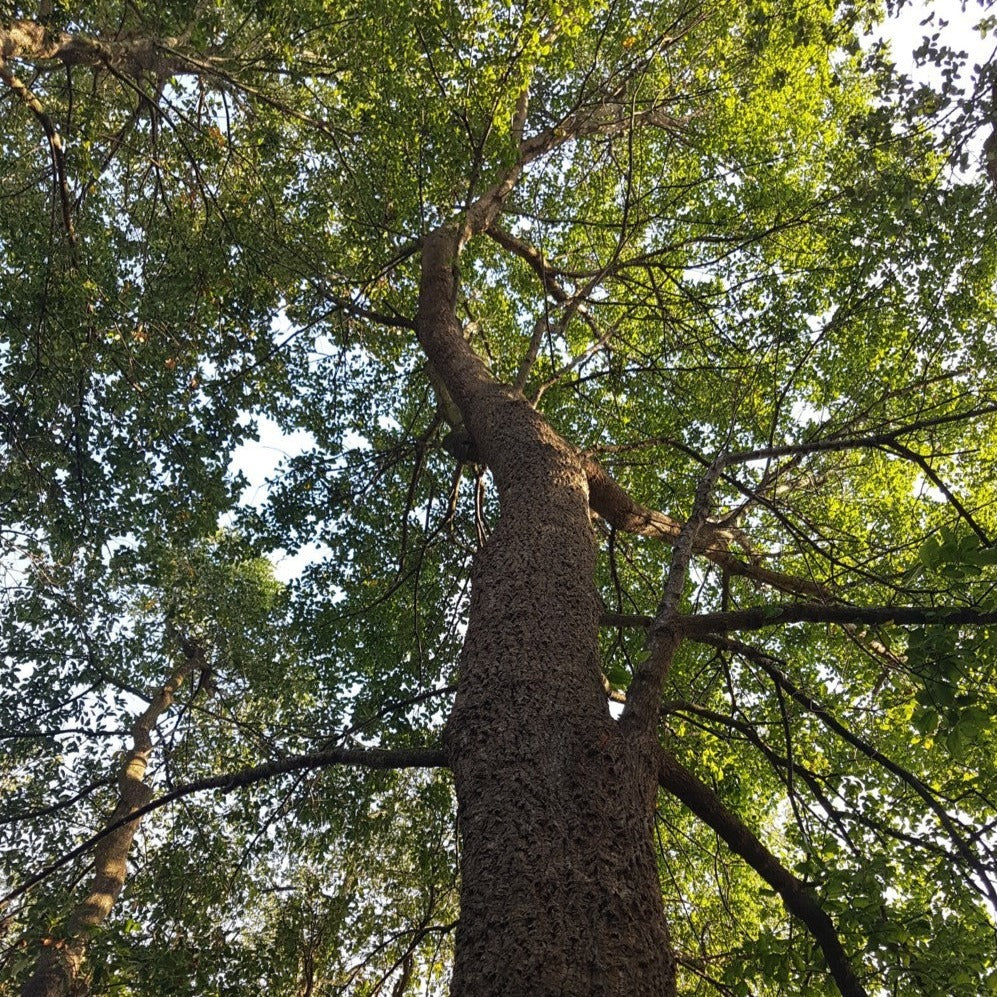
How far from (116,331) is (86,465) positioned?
4.35ft

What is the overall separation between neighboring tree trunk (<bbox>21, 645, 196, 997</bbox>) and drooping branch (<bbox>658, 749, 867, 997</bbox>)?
3289 mm

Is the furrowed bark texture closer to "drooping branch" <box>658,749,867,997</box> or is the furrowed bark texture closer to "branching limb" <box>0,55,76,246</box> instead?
"drooping branch" <box>658,749,867,997</box>

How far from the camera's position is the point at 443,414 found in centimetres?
528

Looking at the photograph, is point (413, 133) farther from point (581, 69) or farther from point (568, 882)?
point (568, 882)

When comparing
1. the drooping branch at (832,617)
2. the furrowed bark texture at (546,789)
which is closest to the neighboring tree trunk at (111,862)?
→ the furrowed bark texture at (546,789)

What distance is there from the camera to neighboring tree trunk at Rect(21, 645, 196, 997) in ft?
15.6

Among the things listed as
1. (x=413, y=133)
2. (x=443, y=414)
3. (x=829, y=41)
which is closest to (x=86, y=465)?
(x=443, y=414)

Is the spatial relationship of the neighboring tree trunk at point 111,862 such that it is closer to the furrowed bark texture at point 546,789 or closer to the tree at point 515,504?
the tree at point 515,504

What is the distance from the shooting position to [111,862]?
27.8 feet

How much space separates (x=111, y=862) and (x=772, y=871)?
8.81 m

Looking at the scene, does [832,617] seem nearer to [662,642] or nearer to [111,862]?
[662,642]

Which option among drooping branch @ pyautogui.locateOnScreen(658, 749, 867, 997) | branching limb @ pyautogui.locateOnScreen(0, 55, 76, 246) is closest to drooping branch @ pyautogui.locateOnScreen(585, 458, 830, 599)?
drooping branch @ pyautogui.locateOnScreen(658, 749, 867, 997)

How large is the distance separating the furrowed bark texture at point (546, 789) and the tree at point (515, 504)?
1 cm

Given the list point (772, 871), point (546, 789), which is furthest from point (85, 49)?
point (772, 871)
